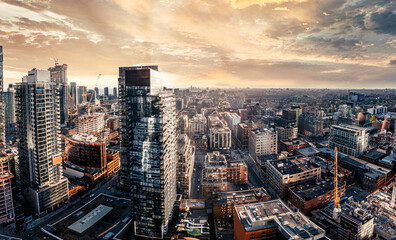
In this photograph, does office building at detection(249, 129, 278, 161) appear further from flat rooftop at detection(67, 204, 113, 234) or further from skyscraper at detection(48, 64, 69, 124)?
skyscraper at detection(48, 64, 69, 124)

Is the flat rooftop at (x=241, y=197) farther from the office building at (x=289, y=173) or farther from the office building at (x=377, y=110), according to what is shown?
the office building at (x=377, y=110)

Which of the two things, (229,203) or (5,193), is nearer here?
(5,193)

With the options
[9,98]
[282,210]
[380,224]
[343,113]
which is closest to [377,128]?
[343,113]

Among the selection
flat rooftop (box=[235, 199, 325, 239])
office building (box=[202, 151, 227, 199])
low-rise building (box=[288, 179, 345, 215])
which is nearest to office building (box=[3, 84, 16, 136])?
office building (box=[202, 151, 227, 199])

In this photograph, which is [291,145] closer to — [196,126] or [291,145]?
[291,145]

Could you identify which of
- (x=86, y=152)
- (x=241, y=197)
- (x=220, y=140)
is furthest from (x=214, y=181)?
(x=86, y=152)

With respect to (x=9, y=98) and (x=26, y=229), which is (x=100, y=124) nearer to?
(x=9, y=98)
